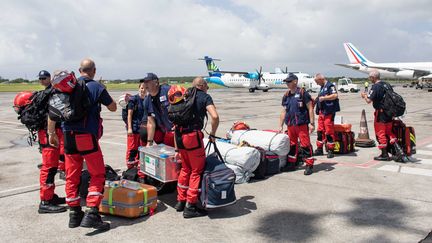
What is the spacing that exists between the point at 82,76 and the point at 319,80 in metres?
5.75

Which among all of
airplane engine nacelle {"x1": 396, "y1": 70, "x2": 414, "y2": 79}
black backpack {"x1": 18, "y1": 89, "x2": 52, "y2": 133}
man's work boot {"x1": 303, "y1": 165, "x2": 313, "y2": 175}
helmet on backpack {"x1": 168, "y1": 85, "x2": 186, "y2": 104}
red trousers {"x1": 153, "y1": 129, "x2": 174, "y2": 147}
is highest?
airplane engine nacelle {"x1": 396, "y1": 70, "x2": 414, "y2": 79}

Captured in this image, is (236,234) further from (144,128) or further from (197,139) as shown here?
(144,128)

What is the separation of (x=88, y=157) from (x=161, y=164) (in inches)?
43.6

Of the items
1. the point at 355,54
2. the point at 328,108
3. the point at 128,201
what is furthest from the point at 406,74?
the point at 128,201

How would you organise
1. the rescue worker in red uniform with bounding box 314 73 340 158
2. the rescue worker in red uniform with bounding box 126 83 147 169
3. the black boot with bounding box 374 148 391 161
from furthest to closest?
1. the rescue worker in red uniform with bounding box 314 73 340 158
2. the black boot with bounding box 374 148 391 161
3. the rescue worker in red uniform with bounding box 126 83 147 169

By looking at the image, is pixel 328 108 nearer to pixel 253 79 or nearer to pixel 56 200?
pixel 56 200

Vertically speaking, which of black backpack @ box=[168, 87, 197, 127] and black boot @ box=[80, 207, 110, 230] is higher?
black backpack @ box=[168, 87, 197, 127]

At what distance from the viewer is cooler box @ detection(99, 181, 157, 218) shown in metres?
4.76

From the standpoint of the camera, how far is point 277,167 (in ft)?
22.9

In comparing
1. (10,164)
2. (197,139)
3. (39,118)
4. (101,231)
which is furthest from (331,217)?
(10,164)

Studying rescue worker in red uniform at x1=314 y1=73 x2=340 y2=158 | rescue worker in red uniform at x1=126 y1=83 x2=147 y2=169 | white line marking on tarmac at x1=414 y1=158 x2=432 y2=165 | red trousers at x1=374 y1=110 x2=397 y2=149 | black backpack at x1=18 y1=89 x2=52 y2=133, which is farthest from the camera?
rescue worker in red uniform at x1=314 y1=73 x2=340 y2=158

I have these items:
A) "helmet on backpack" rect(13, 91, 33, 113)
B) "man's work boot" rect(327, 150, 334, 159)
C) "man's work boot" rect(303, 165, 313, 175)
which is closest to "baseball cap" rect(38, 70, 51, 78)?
"helmet on backpack" rect(13, 91, 33, 113)

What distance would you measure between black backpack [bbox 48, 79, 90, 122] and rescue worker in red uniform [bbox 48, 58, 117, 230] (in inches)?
3.7

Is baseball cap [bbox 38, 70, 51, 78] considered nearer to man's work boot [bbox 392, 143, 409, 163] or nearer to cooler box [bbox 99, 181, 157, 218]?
cooler box [bbox 99, 181, 157, 218]
